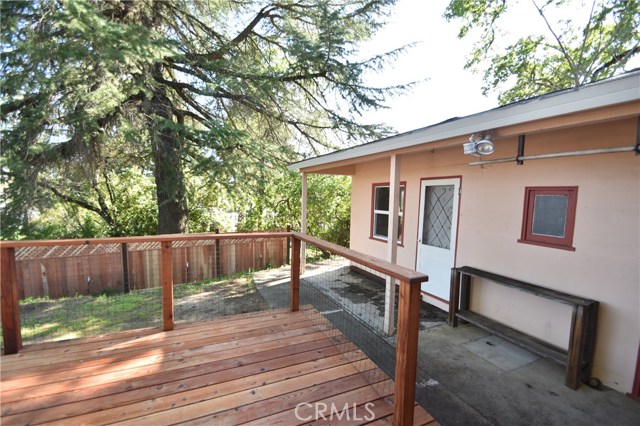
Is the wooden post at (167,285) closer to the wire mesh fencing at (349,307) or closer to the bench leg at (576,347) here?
the wire mesh fencing at (349,307)

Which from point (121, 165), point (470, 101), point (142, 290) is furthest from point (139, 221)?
point (470, 101)

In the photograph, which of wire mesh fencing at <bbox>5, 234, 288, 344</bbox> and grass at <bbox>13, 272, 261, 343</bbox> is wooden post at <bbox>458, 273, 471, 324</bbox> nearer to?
wire mesh fencing at <bbox>5, 234, 288, 344</bbox>

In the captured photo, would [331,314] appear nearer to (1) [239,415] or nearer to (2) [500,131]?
(1) [239,415]

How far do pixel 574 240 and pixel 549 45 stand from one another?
9.23 meters

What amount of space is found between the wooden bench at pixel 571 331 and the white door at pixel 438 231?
0.56 m

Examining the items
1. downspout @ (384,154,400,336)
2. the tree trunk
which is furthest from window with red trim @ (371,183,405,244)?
the tree trunk

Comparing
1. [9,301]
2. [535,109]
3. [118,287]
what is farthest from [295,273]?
[118,287]

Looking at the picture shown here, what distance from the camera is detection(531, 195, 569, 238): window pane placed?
9.62 feet

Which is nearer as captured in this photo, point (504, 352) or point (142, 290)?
point (504, 352)

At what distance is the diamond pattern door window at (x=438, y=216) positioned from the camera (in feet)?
14.0

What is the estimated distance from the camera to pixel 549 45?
8.68m

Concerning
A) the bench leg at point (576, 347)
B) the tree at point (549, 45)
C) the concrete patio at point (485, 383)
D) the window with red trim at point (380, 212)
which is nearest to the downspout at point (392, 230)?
the concrete patio at point (485, 383)

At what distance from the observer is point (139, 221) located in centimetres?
731

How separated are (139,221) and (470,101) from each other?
1255cm
